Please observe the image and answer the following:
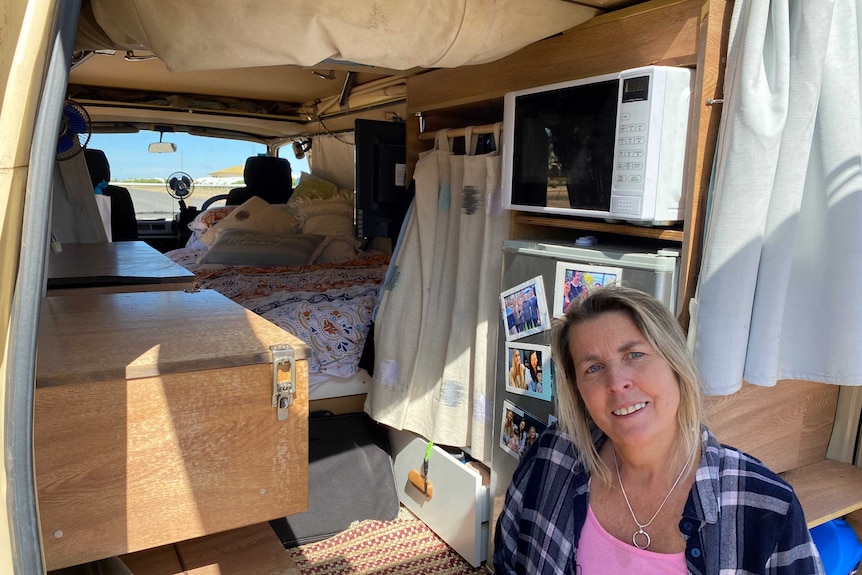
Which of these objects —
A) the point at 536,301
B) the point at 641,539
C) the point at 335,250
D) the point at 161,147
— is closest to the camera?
the point at 641,539

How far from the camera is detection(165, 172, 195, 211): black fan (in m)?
6.83

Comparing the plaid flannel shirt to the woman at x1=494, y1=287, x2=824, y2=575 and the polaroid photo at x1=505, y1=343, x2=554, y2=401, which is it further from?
the polaroid photo at x1=505, y1=343, x2=554, y2=401

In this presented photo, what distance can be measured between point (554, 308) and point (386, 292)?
3.54 feet

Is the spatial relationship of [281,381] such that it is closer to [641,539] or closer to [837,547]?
[641,539]

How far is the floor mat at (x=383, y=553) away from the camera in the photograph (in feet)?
8.68

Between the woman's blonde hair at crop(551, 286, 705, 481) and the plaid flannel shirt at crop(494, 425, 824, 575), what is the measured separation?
0.14ft

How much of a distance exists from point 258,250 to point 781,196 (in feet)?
12.1

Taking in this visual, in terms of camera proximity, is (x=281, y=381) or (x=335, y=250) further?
(x=335, y=250)

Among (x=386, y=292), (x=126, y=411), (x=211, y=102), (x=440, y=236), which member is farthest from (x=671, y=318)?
(x=211, y=102)

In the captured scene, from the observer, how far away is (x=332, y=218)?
5.23 m

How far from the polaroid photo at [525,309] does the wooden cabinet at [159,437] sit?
1.02 meters

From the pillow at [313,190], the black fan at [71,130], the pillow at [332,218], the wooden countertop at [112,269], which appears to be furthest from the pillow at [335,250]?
the black fan at [71,130]

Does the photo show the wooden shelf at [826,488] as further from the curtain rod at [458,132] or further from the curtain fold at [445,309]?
the curtain rod at [458,132]

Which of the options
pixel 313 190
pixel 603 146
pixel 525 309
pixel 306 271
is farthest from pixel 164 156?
pixel 603 146
